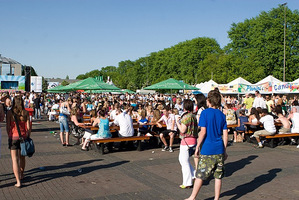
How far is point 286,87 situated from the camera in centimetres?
2797

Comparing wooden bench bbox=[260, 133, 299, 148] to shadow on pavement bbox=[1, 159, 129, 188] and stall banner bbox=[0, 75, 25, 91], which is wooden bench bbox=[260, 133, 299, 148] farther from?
stall banner bbox=[0, 75, 25, 91]

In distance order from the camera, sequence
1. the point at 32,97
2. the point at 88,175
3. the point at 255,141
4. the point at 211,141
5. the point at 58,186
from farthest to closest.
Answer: the point at 32,97 → the point at 255,141 → the point at 88,175 → the point at 58,186 → the point at 211,141

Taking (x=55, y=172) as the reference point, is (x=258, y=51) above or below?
above

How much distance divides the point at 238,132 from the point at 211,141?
7.68 m

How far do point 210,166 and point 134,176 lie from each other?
8.24 ft

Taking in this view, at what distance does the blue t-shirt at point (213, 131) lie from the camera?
15.7 feet

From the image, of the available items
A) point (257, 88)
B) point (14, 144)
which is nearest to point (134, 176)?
point (14, 144)

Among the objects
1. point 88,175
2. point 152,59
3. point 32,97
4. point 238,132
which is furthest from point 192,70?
point 88,175

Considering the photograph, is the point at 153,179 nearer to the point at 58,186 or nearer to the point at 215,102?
the point at 58,186

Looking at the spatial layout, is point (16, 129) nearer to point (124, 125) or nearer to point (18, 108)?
point (18, 108)

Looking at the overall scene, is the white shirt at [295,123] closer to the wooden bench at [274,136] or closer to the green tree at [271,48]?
the wooden bench at [274,136]

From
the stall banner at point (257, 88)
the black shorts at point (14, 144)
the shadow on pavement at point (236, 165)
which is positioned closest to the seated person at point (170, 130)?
the shadow on pavement at point (236, 165)

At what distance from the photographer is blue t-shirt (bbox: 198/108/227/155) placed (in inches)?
189

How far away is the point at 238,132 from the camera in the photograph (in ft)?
39.5
